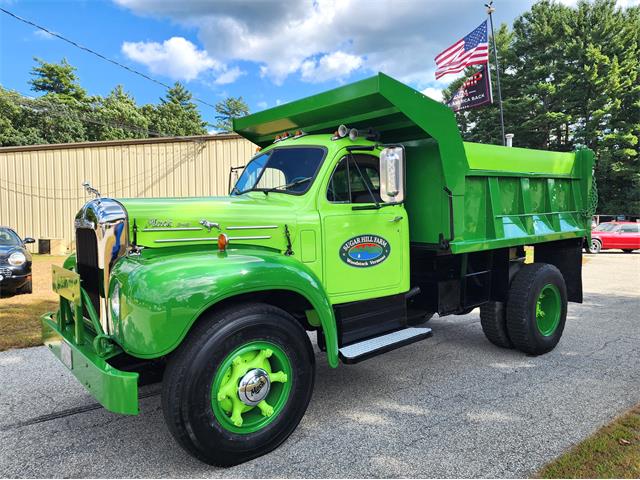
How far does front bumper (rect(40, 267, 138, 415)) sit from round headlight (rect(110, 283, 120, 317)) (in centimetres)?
19

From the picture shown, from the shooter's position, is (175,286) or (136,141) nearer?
(175,286)

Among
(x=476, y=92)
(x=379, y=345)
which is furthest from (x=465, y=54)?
(x=379, y=345)

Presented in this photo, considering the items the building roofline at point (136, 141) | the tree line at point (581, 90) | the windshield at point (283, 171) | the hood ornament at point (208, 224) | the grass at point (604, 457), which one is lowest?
the grass at point (604, 457)

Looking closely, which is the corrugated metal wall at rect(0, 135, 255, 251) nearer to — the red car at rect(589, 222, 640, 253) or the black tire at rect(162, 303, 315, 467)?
the black tire at rect(162, 303, 315, 467)

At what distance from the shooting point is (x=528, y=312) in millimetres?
5117

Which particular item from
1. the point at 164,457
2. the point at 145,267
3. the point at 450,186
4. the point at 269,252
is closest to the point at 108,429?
the point at 164,457

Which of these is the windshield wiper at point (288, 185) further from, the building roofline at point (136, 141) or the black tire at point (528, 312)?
the building roofline at point (136, 141)

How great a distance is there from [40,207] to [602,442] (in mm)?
20553

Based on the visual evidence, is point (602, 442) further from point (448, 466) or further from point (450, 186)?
point (450, 186)

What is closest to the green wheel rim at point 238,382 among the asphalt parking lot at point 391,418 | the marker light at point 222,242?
the asphalt parking lot at point 391,418

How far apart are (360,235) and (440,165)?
3.71 ft

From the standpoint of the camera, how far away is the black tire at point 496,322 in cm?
537

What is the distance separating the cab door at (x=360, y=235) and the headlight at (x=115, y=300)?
1.53 metres

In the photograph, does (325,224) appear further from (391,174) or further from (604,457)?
(604,457)
